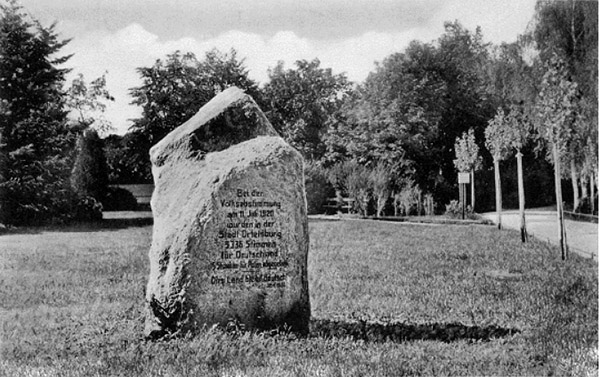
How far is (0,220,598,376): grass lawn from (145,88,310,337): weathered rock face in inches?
10.6

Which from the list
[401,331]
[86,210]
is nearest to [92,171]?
[86,210]

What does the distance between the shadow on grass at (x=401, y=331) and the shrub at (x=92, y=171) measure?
50.6 feet

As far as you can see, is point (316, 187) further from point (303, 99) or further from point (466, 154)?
point (303, 99)

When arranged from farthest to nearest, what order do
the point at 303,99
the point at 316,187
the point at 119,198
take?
the point at 316,187 → the point at 119,198 → the point at 303,99

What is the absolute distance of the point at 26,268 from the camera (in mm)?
11547

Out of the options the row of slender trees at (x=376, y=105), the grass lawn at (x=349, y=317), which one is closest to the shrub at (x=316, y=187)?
the row of slender trees at (x=376, y=105)

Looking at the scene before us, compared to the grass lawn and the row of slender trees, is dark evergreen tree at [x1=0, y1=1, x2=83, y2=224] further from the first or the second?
the grass lawn

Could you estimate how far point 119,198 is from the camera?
25.1 metres

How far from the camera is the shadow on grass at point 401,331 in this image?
7230 mm

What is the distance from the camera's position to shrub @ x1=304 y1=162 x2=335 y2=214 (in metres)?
28.4

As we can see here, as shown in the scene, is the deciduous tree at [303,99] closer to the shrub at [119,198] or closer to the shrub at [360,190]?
the shrub at [360,190]

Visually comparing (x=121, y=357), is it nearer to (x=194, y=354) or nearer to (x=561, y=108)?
(x=194, y=354)

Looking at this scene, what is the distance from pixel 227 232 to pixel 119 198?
19.4 m

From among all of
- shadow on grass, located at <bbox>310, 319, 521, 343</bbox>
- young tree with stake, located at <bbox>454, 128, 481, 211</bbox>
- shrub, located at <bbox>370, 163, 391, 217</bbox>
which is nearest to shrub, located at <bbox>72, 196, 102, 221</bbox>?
shadow on grass, located at <bbox>310, 319, 521, 343</bbox>
